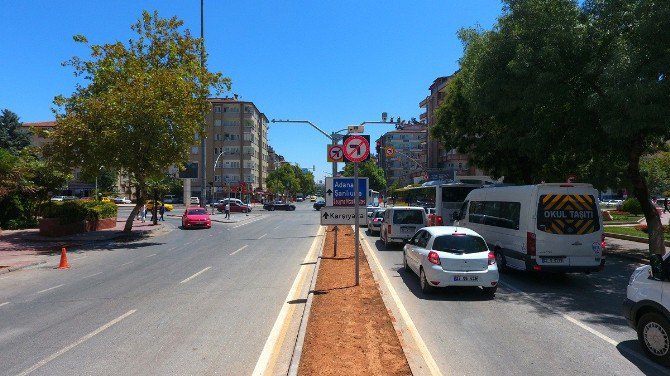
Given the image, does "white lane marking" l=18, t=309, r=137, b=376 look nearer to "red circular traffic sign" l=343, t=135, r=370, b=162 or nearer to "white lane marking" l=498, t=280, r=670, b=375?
"red circular traffic sign" l=343, t=135, r=370, b=162

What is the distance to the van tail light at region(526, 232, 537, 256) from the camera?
11.8m

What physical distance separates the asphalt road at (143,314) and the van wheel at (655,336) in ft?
17.1

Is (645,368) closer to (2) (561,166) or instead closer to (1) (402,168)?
(2) (561,166)

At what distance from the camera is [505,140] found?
19.6 m

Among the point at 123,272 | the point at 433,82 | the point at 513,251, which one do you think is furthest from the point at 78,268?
the point at 433,82

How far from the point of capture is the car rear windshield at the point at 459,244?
1047cm

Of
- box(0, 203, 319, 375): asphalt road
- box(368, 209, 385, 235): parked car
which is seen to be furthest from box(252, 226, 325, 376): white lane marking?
box(368, 209, 385, 235): parked car

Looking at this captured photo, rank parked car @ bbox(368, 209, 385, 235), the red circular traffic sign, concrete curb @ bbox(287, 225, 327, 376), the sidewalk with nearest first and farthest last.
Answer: concrete curb @ bbox(287, 225, 327, 376) < the red circular traffic sign < the sidewalk < parked car @ bbox(368, 209, 385, 235)

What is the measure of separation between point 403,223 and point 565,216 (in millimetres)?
8507

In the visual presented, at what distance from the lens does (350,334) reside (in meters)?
7.18

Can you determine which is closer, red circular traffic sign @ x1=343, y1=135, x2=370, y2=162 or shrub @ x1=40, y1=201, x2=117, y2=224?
red circular traffic sign @ x1=343, y1=135, x2=370, y2=162

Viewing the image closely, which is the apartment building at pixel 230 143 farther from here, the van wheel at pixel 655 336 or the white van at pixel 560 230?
the van wheel at pixel 655 336

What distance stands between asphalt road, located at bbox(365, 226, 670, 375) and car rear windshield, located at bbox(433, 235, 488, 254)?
1.01 metres

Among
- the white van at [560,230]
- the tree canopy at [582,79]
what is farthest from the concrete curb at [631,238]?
the white van at [560,230]
